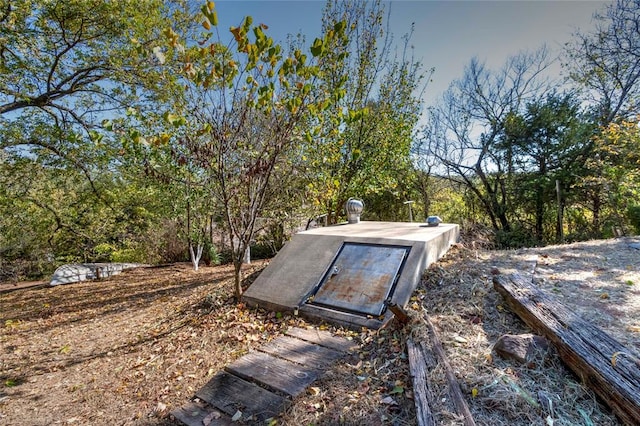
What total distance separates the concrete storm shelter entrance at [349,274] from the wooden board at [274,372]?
2.20 ft

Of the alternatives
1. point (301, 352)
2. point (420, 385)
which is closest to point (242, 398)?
point (301, 352)

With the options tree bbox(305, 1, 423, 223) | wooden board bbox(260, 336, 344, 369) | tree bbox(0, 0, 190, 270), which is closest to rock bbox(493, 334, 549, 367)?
wooden board bbox(260, 336, 344, 369)

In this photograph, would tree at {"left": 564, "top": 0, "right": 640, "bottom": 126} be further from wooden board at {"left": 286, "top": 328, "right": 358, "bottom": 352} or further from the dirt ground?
wooden board at {"left": 286, "top": 328, "right": 358, "bottom": 352}

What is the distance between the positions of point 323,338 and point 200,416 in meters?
1.14

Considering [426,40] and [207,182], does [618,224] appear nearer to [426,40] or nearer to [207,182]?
[426,40]

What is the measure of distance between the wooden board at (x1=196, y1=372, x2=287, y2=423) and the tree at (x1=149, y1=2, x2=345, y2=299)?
4.84 ft

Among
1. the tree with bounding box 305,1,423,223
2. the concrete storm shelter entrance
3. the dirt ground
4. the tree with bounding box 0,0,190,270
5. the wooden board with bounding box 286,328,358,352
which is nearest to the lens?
the dirt ground

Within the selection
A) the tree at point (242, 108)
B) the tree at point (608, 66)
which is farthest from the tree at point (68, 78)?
the tree at point (608, 66)

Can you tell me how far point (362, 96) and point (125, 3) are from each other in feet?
14.2

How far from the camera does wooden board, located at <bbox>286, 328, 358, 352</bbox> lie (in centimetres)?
257

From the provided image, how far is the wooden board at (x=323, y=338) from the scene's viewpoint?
2.57 meters

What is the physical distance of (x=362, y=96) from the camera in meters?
6.05

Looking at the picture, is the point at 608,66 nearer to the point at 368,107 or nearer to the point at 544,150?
the point at 544,150

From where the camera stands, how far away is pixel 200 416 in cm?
210
